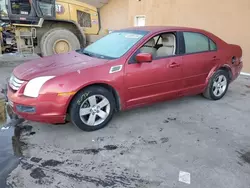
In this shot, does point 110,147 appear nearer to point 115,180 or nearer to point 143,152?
point 143,152

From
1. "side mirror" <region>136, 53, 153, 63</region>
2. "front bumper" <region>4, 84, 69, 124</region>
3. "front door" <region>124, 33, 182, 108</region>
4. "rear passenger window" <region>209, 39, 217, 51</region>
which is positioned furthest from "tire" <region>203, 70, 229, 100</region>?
"front bumper" <region>4, 84, 69, 124</region>

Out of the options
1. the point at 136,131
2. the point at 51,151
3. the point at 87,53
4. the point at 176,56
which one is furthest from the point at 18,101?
the point at 176,56

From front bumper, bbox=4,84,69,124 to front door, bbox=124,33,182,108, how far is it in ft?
3.35

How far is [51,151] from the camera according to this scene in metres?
2.90

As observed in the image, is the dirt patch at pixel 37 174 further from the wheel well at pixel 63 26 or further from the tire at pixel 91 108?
the wheel well at pixel 63 26

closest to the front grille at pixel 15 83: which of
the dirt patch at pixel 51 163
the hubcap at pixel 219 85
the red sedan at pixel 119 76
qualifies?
the red sedan at pixel 119 76

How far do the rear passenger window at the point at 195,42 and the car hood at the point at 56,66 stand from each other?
5.33 ft

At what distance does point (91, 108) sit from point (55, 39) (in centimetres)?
606

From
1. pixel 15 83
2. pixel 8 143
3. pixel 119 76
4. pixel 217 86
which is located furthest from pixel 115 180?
pixel 217 86

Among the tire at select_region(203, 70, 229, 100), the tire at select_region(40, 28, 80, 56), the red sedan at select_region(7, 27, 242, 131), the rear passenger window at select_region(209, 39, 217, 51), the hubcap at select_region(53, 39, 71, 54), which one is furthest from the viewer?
the hubcap at select_region(53, 39, 71, 54)

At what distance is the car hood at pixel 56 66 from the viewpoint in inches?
122

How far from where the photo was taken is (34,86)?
2949 millimetres

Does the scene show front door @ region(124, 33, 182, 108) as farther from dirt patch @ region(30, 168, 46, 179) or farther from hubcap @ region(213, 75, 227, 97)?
dirt patch @ region(30, 168, 46, 179)

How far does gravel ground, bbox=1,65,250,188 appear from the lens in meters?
2.43
